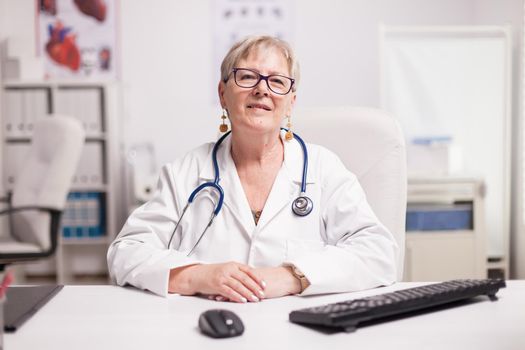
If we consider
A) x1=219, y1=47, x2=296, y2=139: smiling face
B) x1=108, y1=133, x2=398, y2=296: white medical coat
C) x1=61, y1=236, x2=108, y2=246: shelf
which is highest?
x1=219, y1=47, x2=296, y2=139: smiling face

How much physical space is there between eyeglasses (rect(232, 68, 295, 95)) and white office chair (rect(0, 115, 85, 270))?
1.36 metres

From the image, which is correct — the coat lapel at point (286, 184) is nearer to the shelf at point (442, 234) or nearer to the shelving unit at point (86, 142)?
the shelf at point (442, 234)

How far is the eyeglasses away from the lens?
154 cm

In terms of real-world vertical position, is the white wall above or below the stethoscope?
above

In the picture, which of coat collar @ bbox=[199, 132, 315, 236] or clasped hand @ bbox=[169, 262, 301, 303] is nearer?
clasped hand @ bbox=[169, 262, 301, 303]

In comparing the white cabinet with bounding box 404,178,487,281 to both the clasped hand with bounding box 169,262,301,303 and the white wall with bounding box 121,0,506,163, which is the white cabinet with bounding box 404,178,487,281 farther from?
the clasped hand with bounding box 169,262,301,303

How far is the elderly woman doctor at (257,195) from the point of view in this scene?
1.49 m

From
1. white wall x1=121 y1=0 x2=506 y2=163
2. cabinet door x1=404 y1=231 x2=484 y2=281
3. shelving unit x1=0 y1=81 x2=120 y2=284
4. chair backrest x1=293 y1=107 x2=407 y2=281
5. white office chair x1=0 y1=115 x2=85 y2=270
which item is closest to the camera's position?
chair backrest x1=293 y1=107 x2=407 y2=281

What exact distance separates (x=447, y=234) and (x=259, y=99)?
198cm

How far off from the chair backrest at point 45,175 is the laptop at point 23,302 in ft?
4.98

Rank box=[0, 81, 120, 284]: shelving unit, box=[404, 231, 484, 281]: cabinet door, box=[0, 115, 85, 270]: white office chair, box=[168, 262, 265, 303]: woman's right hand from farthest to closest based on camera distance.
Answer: box=[0, 81, 120, 284]: shelving unit
box=[404, 231, 484, 281]: cabinet door
box=[0, 115, 85, 270]: white office chair
box=[168, 262, 265, 303]: woman's right hand

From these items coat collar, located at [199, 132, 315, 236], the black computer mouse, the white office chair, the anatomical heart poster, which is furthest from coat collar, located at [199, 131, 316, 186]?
the anatomical heart poster

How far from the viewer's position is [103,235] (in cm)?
407

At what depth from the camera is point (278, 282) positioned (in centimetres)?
121
